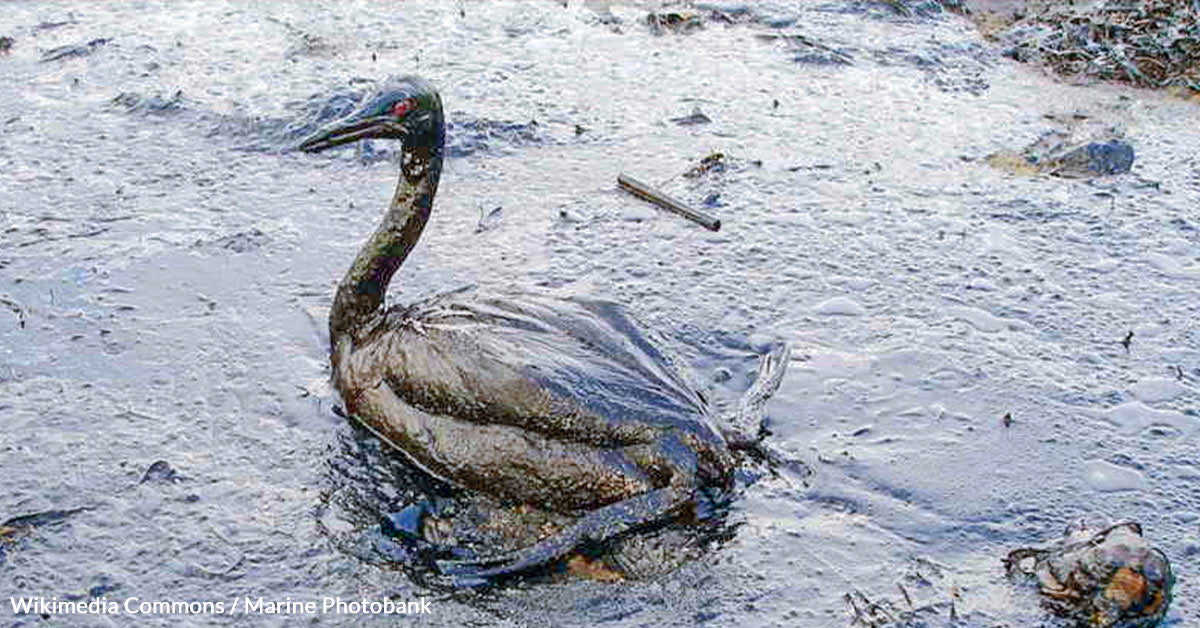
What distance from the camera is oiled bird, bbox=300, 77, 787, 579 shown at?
15.8 feet

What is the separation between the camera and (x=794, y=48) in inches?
407

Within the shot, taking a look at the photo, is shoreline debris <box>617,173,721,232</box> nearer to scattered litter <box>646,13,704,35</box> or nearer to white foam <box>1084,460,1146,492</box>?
white foam <box>1084,460,1146,492</box>

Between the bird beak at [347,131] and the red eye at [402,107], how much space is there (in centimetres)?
6

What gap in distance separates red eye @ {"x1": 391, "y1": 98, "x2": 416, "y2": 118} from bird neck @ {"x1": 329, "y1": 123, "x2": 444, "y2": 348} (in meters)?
0.16

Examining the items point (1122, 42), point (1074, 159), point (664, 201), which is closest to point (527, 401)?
point (664, 201)

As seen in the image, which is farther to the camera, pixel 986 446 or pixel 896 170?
pixel 896 170

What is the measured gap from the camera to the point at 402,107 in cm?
554

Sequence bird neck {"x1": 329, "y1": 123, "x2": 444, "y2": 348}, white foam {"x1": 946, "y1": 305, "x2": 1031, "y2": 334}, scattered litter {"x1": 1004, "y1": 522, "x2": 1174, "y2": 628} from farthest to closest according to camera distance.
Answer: white foam {"x1": 946, "y1": 305, "x2": 1031, "y2": 334}, bird neck {"x1": 329, "y1": 123, "x2": 444, "y2": 348}, scattered litter {"x1": 1004, "y1": 522, "x2": 1174, "y2": 628}

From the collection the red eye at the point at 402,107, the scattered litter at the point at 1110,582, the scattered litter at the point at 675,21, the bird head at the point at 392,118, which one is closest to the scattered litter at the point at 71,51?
the scattered litter at the point at 675,21

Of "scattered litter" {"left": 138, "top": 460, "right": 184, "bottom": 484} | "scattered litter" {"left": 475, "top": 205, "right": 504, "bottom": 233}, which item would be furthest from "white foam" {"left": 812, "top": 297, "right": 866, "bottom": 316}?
"scattered litter" {"left": 138, "top": 460, "right": 184, "bottom": 484}

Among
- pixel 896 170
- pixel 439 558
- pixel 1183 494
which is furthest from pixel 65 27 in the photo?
pixel 1183 494

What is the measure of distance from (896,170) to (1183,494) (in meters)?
3.47

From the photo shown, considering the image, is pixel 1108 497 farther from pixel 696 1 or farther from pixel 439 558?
pixel 696 1

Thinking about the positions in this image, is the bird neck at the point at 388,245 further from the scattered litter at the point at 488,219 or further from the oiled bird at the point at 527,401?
the scattered litter at the point at 488,219
